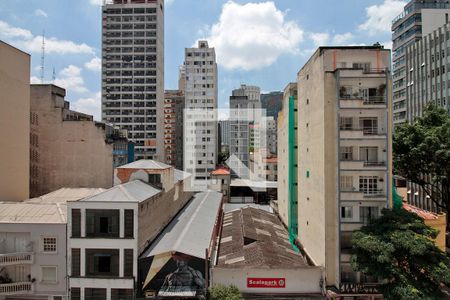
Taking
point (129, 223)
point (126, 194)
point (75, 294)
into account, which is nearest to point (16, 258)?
point (75, 294)

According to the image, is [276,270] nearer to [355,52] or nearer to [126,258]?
[126,258]

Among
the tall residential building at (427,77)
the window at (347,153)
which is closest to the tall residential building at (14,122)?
the window at (347,153)

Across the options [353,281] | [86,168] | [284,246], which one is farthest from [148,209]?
[86,168]

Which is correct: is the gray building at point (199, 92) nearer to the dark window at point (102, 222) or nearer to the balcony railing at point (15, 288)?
the dark window at point (102, 222)

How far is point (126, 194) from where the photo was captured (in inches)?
789

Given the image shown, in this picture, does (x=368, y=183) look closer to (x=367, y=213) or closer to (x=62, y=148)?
(x=367, y=213)

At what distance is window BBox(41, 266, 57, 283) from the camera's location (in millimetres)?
19156

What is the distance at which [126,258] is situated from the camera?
744 inches

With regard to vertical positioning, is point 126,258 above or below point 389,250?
below

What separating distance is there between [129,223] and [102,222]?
166 centimetres

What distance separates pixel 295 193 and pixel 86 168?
2123 centimetres

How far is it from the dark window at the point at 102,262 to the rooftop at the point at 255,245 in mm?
6335

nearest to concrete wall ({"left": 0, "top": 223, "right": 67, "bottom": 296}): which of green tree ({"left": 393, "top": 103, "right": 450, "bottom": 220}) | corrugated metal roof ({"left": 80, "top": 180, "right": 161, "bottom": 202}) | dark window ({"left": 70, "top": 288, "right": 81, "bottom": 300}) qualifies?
dark window ({"left": 70, "top": 288, "right": 81, "bottom": 300})

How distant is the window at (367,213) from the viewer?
20.2 m
